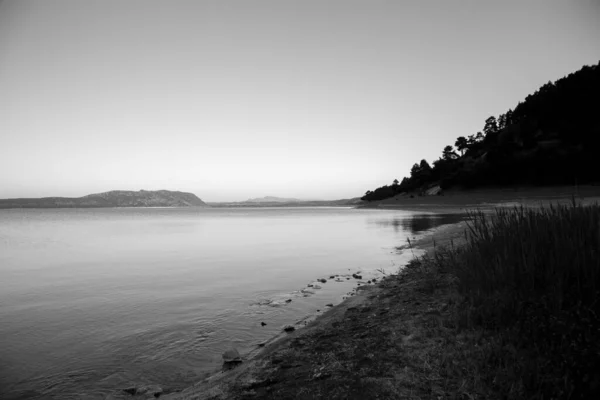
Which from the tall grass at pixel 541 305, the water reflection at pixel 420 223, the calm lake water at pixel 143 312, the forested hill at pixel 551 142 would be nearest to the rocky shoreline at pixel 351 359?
the tall grass at pixel 541 305

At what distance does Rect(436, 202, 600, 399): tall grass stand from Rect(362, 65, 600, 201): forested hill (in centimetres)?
6989

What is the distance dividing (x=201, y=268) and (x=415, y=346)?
563 inches

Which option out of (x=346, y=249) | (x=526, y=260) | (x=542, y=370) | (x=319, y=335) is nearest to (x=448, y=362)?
(x=542, y=370)

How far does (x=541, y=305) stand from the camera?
158 inches

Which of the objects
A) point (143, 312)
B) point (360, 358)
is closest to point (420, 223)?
point (143, 312)

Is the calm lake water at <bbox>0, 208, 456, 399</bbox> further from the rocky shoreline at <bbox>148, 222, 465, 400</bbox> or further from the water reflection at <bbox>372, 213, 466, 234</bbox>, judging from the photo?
the water reflection at <bbox>372, 213, 466, 234</bbox>

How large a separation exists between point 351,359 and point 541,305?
2.72m

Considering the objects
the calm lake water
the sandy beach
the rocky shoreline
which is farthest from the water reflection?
the rocky shoreline

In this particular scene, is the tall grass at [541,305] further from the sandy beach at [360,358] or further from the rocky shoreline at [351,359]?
the rocky shoreline at [351,359]

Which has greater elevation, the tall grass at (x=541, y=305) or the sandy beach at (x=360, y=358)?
the tall grass at (x=541, y=305)

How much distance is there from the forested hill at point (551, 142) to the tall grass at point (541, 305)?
69.9m

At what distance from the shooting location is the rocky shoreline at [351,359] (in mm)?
4016

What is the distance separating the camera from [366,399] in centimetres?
367

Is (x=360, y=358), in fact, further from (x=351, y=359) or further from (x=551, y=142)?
(x=551, y=142)
